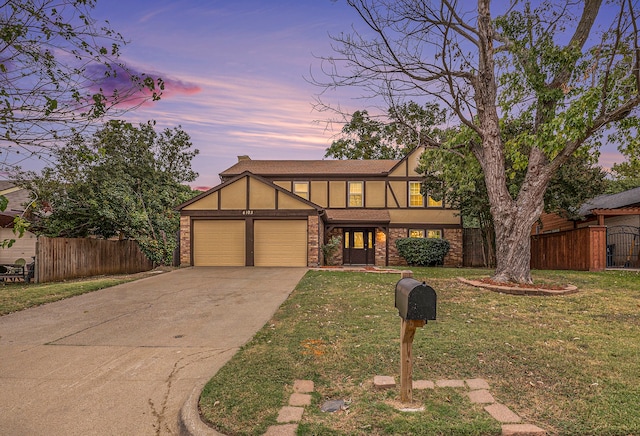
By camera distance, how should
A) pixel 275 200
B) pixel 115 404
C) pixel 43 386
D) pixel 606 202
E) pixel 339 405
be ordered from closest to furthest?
pixel 339 405 → pixel 115 404 → pixel 43 386 → pixel 275 200 → pixel 606 202

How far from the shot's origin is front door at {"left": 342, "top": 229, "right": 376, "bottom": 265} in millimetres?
22062

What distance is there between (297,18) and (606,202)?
1857 centimetres

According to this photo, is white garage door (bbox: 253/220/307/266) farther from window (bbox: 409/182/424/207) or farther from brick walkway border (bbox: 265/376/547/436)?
brick walkway border (bbox: 265/376/547/436)

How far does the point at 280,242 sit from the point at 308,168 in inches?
260

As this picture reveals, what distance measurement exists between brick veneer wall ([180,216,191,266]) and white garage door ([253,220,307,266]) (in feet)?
9.45

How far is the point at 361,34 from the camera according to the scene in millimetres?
10039

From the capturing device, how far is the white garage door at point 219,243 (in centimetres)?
1759

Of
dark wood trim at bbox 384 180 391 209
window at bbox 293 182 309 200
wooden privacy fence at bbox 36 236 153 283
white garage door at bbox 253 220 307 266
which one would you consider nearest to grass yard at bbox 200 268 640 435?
white garage door at bbox 253 220 307 266

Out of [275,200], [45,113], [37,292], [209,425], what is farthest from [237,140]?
[209,425]

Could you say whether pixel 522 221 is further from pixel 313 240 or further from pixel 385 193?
pixel 385 193

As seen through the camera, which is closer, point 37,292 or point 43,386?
point 43,386

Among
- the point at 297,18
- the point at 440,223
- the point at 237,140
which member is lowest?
the point at 440,223

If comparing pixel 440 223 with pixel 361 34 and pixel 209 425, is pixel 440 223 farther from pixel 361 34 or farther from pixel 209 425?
pixel 209 425

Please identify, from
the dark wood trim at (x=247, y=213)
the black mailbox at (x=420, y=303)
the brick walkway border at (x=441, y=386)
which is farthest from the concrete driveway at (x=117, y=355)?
the dark wood trim at (x=247, y=213)
